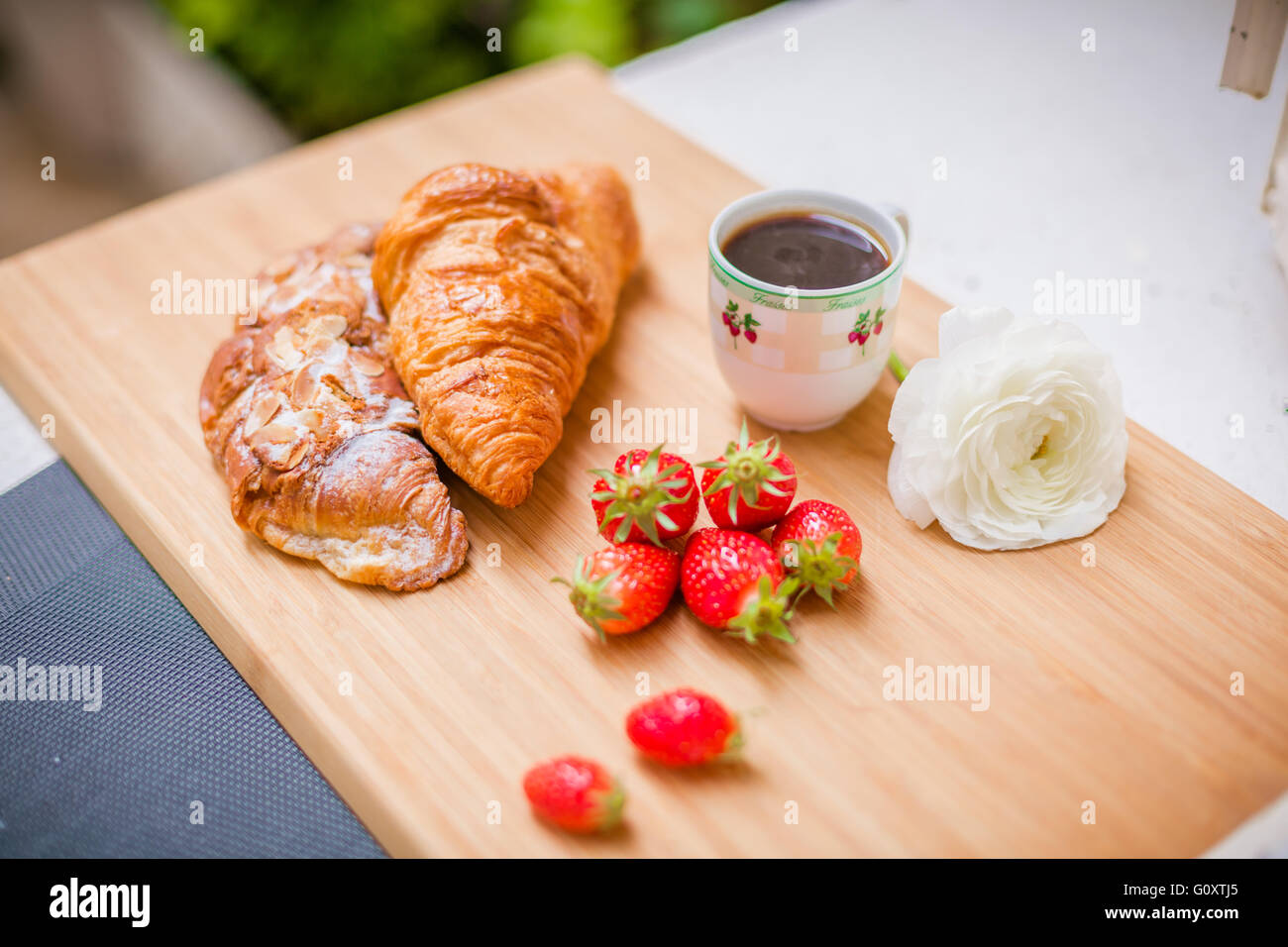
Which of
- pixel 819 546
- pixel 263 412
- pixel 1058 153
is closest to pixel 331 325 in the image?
pixel 263 412

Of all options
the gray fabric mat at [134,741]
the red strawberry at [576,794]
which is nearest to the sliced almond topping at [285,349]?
the gray fabric mat at [134,741]

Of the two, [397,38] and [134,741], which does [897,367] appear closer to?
[134,741]

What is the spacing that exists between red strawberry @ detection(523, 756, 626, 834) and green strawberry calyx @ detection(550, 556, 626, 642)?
184 mm

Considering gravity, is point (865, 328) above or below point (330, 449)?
above

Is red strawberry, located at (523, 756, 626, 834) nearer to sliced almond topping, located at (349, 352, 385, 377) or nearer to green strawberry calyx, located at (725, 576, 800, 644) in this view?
green strawberry calyx, located at (725, 576, 800, 644)

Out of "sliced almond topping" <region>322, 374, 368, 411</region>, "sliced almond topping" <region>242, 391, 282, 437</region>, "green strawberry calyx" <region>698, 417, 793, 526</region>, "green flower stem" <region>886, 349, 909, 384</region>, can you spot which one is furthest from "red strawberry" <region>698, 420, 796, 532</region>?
"sliced almond topping" <region>242, 391, 282, 437</region>

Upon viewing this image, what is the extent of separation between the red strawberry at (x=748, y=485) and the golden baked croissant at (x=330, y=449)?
1.19 feet

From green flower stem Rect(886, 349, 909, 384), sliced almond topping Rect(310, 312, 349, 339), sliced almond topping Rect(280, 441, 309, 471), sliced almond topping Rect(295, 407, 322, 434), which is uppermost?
sliced almond topping Rect(310, 312, 349, 339)

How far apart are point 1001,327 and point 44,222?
11.3 ft

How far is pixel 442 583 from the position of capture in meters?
1.46

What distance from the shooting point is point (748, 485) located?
4.49 ft

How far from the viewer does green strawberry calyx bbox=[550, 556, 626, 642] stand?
1303 millimetres

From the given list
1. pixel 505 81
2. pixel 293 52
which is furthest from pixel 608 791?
pixel 293 52

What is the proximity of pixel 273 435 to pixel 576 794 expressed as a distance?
0.68 metres
